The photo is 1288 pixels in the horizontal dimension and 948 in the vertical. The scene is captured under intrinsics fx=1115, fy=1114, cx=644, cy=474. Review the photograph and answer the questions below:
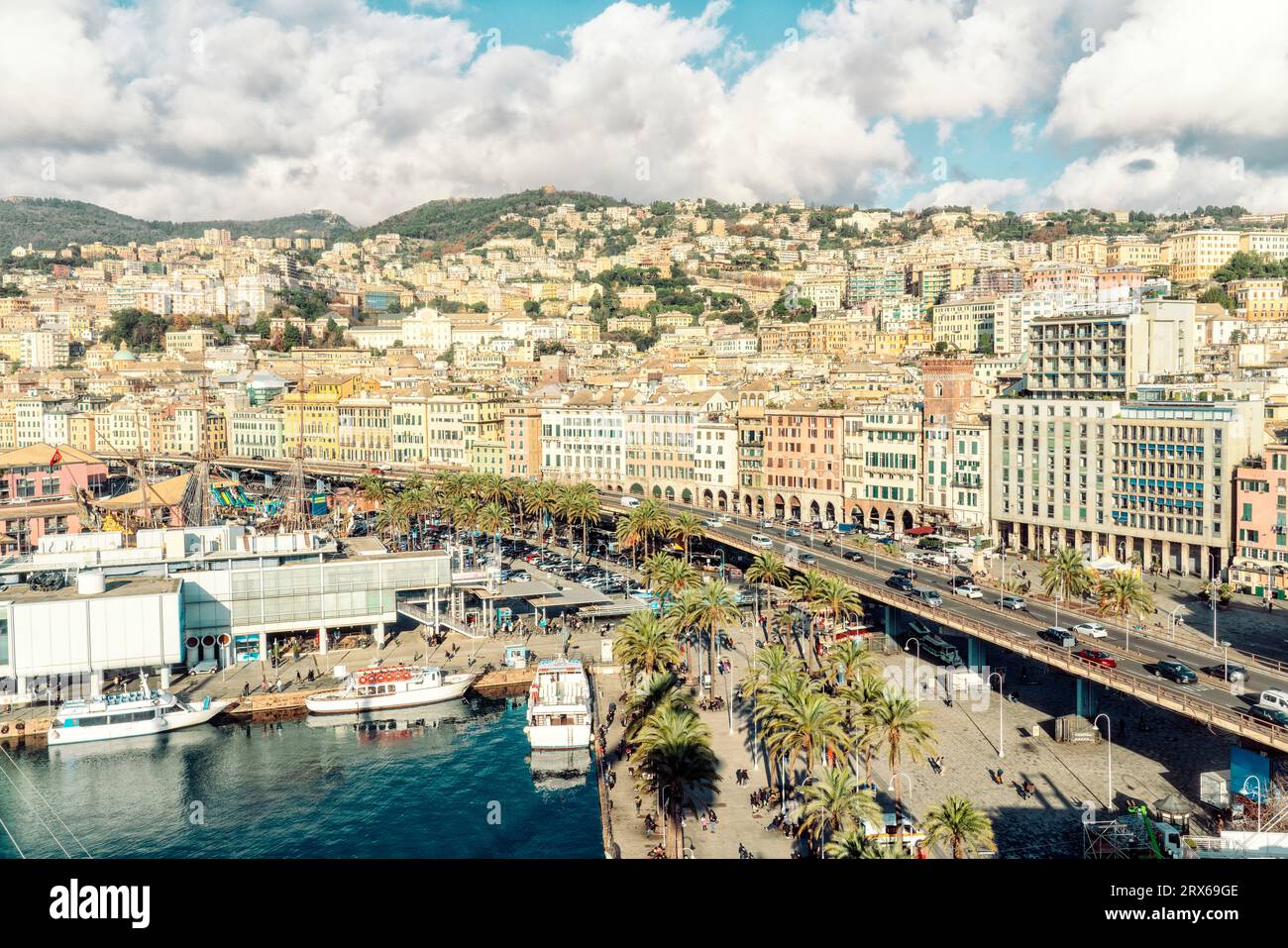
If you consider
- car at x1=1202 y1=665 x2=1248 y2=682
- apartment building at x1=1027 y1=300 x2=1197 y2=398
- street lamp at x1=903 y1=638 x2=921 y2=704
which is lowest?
street lamp at x1=903 y1=638 x2=921 y2=704

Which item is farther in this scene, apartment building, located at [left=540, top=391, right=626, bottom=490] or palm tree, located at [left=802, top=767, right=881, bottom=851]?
apartment building, located at [left=540, top=391, right=626, bottom=490]

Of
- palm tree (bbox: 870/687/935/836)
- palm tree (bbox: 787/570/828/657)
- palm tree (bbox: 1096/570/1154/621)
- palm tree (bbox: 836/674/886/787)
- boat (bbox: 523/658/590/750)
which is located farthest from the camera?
palm tree (bbox: 787/570/828/657)

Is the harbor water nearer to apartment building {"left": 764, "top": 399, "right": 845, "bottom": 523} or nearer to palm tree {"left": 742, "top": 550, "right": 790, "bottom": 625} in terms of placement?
palm tree {"left": 742, "top": 550, "right": 790, "bottom": 625}

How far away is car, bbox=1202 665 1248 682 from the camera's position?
30.5m

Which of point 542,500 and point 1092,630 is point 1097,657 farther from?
point 542,500

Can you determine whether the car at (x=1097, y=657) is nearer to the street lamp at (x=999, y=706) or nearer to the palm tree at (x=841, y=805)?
the street lamp at (x=999, y=706)

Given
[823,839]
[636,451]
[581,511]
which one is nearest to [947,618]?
[823,839]

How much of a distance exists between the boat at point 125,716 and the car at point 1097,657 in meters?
27.6

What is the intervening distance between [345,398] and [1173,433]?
76.8m

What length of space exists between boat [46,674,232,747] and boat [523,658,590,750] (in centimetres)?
1107

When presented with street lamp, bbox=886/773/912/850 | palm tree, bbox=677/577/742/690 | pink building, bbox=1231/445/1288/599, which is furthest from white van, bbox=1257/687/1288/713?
pink building, bbox=1231/445/1288/599

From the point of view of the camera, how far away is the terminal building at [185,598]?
37.9 metres

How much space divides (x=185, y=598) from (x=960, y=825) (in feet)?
104

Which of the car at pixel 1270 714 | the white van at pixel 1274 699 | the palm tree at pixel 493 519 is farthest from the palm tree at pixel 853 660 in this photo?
the palm tree at pixel 493 519
